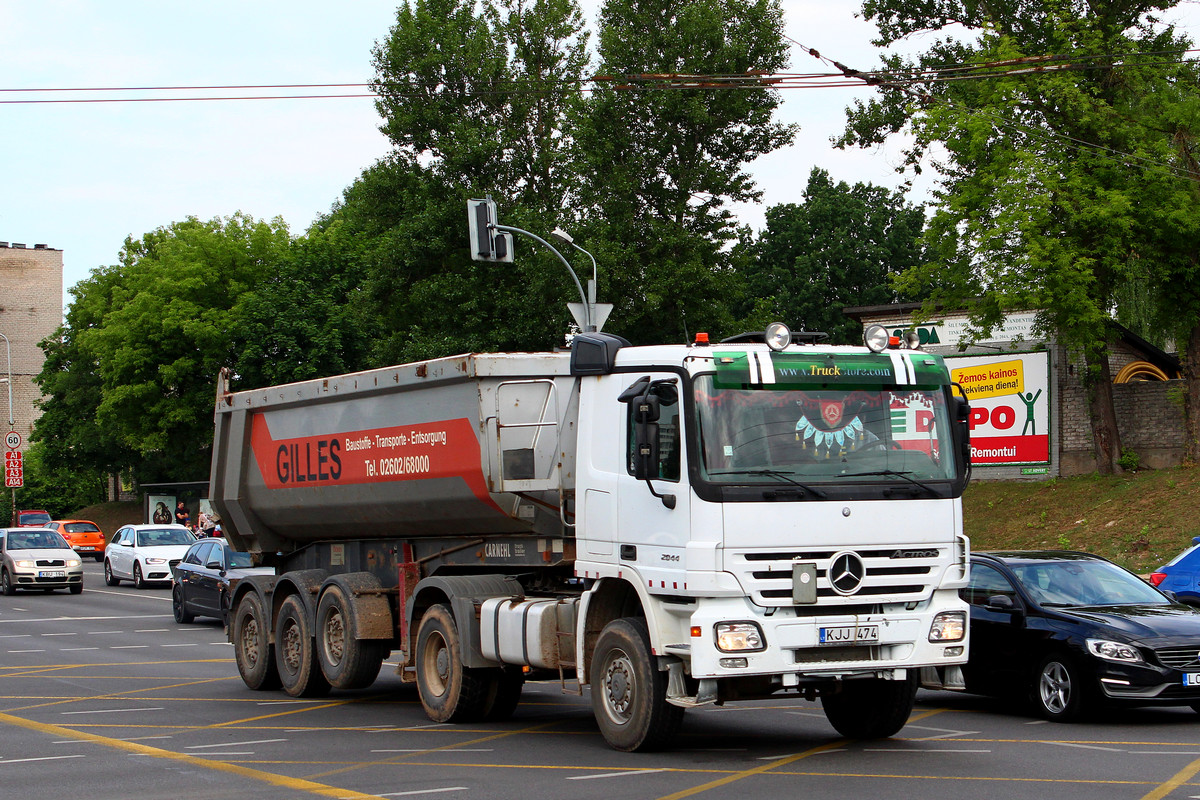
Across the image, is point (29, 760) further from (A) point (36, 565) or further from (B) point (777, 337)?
(A) point (36, 565)

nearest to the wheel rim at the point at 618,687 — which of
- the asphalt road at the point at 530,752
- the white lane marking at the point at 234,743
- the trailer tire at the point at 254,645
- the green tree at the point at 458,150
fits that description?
the asphalt road at the point at 530,752

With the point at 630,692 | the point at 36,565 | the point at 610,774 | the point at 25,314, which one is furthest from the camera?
the point at 25,314

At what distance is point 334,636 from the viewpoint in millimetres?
13852

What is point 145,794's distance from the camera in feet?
28.8

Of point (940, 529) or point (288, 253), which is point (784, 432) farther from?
point (288, 253)

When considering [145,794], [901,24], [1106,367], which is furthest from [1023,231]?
[145,794]

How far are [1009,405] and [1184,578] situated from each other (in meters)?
18.2

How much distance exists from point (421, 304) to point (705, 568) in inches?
1453

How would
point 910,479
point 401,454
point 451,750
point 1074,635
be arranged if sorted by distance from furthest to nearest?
point 401,454 → point 1074,635 → point 451,750 → point 910,479

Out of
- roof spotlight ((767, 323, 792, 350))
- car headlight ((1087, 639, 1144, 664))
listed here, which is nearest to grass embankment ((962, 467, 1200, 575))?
car headlight ((1087, 639, 1144, 664))

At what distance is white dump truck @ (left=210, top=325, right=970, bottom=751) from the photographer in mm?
9273

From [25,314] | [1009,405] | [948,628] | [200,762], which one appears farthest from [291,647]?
[25,314]

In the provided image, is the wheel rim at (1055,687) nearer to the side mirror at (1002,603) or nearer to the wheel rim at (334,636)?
the side mirror at (1002,603)

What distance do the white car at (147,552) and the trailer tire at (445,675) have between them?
80.3 feet
